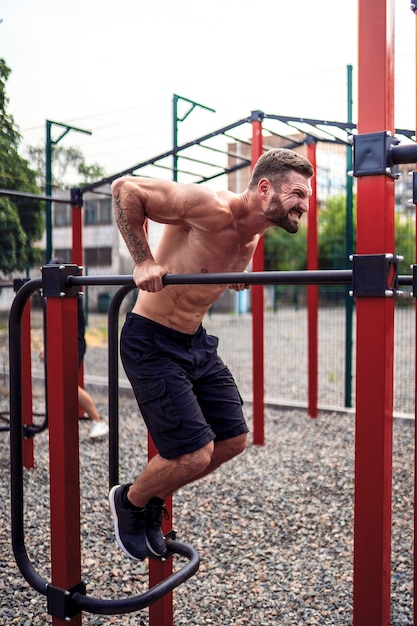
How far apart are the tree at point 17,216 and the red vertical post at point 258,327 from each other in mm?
1689

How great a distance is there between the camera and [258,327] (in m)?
4.55

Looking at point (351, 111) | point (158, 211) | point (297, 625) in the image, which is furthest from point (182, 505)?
point (351, 111)

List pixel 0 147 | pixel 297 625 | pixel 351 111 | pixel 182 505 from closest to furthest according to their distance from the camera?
pixel 297 625, pixel 182 505, pixel 0 147, pixel 351 111

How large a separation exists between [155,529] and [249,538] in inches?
46.1

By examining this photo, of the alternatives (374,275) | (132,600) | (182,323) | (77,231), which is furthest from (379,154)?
(77,231)

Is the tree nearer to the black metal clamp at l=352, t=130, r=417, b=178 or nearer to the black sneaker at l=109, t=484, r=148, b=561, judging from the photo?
the black sneaker at l=109, t=484, r=148, b=561

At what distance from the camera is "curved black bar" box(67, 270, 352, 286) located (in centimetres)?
143

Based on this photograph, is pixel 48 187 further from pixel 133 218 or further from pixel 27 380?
pixel 133 218

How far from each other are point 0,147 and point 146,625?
3.22 meters

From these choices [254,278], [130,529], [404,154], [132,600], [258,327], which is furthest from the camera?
[258,327]

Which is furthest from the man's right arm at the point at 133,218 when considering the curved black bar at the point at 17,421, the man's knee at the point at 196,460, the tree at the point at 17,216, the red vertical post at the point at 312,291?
the red vertical post at the point at 312,291

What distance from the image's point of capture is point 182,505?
3496mm

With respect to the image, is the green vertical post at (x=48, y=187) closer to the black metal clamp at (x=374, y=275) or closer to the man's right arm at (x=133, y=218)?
the man's right arm at (x=133, y=218)

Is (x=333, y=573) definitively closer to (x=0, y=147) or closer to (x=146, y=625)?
(x=146, y=625)
